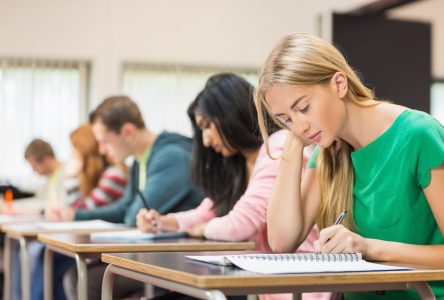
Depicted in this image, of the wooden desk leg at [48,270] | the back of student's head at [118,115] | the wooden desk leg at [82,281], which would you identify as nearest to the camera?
the wooden desk leg at [82,281]

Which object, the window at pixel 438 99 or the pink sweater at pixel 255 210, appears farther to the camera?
the window at pixel 438 99

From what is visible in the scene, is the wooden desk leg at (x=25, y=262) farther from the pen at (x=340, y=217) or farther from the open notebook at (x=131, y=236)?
the pen at (x=340, y=217)

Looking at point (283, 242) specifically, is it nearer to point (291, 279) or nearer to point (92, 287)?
point (291, 279)

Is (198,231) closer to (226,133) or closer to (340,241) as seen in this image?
(226,133)

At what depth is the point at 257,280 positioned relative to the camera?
4.19ft

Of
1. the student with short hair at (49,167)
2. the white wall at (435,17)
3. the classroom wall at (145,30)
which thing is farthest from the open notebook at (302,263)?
the white wall at (435,17)

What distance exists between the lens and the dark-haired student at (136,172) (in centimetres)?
328

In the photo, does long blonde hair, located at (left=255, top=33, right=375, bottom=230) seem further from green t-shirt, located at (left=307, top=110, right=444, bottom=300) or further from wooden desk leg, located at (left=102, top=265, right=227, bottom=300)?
wooden desk leg, located at (left=102, top=265, right=227, bottom=300)

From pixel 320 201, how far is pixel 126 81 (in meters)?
4.85

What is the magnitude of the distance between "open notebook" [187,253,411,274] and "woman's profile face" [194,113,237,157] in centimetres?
109

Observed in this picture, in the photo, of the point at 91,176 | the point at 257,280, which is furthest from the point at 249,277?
the point at 91,176

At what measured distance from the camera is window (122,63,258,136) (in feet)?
21.9

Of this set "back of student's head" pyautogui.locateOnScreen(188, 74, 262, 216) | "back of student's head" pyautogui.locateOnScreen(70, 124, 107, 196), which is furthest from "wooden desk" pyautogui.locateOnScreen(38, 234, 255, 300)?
"back of student's head" pyautogui.locateOnScreen(70, 124, 107, 196)

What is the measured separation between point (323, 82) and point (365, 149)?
0.60 ft
